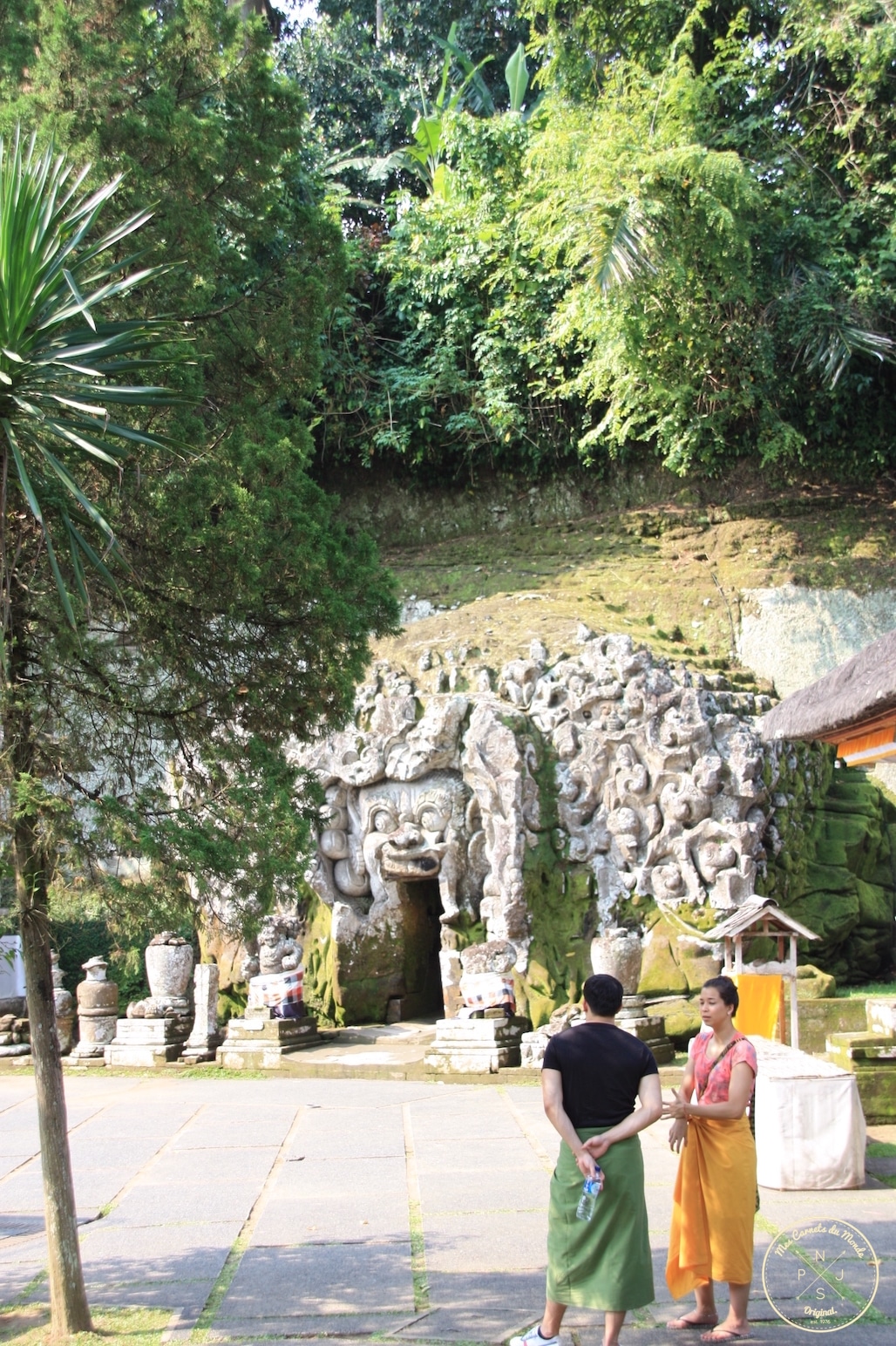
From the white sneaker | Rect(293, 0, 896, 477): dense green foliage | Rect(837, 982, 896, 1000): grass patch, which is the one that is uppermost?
Rect(293, 0, 896, 477): dense green foliage

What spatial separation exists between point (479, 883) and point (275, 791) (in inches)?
330

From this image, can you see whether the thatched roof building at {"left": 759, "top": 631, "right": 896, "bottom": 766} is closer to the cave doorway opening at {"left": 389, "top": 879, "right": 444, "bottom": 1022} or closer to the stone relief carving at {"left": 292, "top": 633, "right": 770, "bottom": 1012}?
the stone relief carving at {"left": 292, "top": 633, "right": 770, "bottom": 1012}

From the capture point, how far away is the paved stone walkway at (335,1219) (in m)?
4.14

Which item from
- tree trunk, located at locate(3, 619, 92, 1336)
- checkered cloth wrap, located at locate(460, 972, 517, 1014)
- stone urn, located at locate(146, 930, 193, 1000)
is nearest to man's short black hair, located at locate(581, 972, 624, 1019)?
tree trunk, located at locate(3, 619, 92, 1336)

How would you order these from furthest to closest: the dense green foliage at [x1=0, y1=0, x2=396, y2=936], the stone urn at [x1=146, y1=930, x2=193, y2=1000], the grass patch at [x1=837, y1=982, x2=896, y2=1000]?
the stone urn at [x1=146, y1=930, x2=193, y2=1000], the grass patch at [x1=837, y1=982, x2=896, y2=1000], the dense green foliage at [x1=0, y1=0, x2=396, y2=936]

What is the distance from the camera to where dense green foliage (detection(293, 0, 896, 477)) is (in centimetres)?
1656

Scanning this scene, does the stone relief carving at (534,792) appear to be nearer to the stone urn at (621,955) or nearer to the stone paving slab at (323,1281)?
the stone urn at (621,955)

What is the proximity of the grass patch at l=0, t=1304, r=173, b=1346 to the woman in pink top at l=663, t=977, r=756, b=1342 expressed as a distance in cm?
180

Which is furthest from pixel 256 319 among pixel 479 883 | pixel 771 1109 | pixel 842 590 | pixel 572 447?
pixel 572 447

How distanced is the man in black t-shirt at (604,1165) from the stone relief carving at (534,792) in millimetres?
8467

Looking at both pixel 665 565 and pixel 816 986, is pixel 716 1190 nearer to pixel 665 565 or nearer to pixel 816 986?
pixel 816 986

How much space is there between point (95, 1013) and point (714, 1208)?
30.7 feet

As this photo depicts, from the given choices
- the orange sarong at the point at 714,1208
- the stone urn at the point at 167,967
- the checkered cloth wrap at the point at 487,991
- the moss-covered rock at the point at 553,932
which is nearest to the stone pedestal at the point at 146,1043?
the stone urn at the point at 167,967

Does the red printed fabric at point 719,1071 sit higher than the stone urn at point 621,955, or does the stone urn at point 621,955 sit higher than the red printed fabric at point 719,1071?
the red printed fabric at point 719,1071
